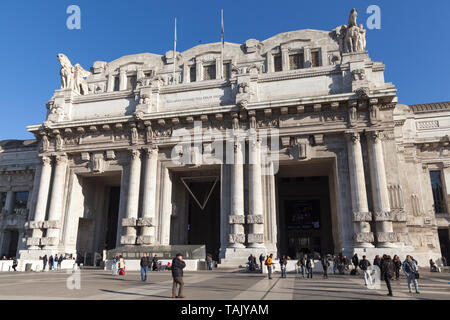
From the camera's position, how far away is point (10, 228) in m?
39.8

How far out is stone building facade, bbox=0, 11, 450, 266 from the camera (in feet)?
88.1

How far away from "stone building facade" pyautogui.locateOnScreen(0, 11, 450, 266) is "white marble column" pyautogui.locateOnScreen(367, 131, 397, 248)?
0.27 feet

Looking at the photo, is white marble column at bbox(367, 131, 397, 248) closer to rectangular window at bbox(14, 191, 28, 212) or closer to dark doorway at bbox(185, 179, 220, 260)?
dark doorway at bbox(185, 179, 220, 260)

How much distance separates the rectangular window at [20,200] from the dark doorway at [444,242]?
45604 mm

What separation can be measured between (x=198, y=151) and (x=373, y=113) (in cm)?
1492

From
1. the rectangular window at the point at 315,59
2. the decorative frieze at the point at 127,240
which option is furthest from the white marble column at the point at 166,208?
the rectangular window at the point at 315,59

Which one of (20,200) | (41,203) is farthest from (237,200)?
(20,200)

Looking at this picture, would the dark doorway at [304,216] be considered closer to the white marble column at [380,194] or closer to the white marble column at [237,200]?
the white marble column at [237,200]

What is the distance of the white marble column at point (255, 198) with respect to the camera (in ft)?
86.5

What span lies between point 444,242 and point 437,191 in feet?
16.7

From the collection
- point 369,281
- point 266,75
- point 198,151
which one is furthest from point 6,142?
point 369,281

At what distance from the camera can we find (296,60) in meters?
35.0

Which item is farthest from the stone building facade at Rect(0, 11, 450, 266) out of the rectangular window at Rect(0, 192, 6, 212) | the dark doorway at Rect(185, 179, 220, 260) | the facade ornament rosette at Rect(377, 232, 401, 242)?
the dark doorway at Rect(185, 179, 220, 260)
